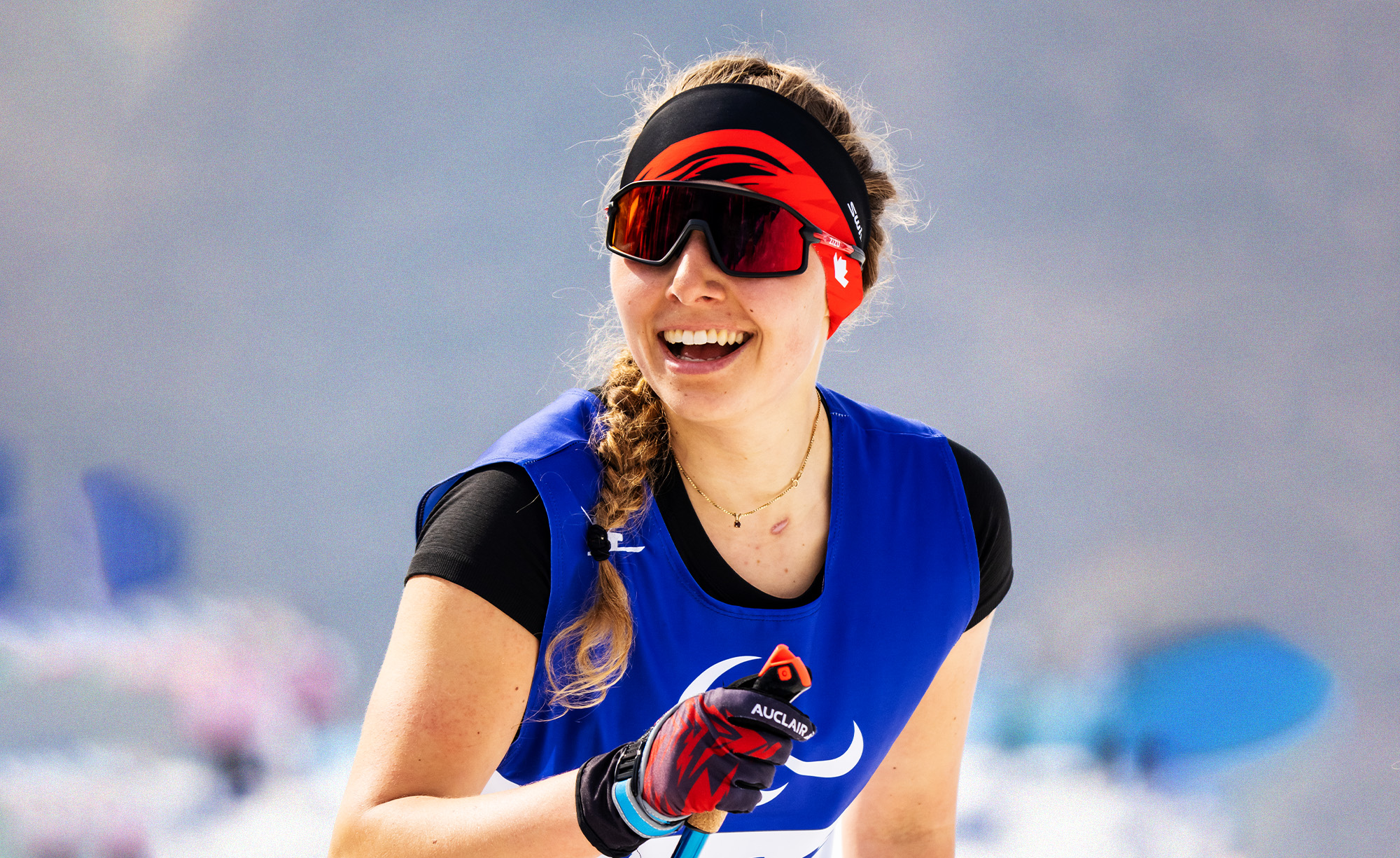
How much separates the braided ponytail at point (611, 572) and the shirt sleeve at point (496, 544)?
0.07 metres

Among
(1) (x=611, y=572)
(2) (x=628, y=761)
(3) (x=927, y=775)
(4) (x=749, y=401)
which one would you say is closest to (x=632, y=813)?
(2) (x=628, y=761)

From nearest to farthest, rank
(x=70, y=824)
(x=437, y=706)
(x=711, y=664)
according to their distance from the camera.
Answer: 1. (x=437, y=706)
2. (x=711, y=664)
3. (x=70, y=824)

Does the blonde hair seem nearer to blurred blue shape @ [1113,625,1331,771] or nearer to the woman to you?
the woman

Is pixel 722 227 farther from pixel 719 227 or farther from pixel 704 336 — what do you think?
pixel 704 336

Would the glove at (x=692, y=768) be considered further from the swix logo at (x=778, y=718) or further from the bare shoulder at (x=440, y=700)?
the bare shoulder at (x=440, y=700)

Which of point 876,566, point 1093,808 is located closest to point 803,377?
point 876,566

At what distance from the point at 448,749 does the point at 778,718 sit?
17.5 inches

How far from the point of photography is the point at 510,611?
1.33 m

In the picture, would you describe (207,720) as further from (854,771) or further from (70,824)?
(854,771)

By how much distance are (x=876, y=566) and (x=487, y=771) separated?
0.73 meters

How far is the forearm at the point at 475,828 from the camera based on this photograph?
1168 mm

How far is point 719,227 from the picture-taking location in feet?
4.81

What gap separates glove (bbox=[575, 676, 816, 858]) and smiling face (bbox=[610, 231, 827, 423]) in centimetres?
44

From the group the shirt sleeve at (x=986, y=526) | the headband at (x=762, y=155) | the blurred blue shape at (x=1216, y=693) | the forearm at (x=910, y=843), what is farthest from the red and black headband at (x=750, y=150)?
the blurred blue shape at (x=1216, y=693)
